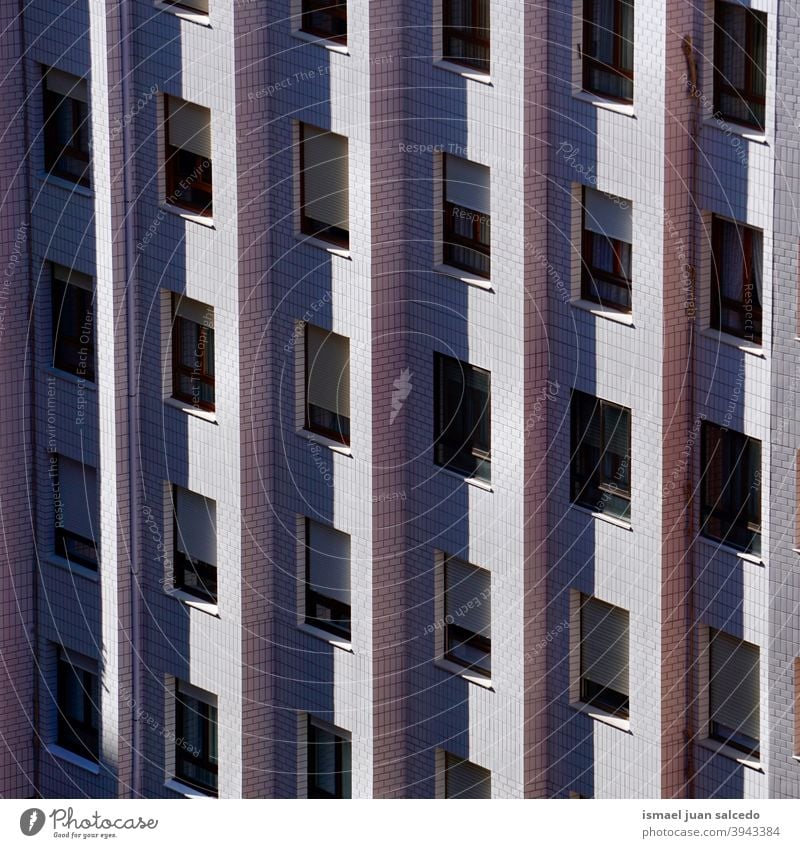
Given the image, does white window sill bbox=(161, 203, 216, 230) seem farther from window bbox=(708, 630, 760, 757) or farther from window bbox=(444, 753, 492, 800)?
window bbox=(708, 630, 760, 757)

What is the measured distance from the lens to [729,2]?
64.9 m

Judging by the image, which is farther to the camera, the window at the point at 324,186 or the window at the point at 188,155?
the window at the point at 188,155

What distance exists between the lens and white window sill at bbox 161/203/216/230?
74312 millimetres

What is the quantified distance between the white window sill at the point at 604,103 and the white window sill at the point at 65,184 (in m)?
12.7

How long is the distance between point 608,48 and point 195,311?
1213cm

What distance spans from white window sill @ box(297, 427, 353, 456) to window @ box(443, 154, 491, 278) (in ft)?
14.7

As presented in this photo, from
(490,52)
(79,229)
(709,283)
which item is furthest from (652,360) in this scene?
(79,229)

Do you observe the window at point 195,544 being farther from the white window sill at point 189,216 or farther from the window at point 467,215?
the window at point 467,215

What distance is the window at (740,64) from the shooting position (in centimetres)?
6475

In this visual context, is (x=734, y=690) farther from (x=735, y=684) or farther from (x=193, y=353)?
(x=193, y=353)

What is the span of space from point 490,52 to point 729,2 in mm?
5380

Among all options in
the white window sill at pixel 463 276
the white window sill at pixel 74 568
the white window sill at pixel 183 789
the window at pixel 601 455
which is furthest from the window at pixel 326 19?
the white window sill at pixel 183 789

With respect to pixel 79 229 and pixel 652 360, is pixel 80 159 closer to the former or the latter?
pixel 79 229
